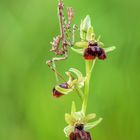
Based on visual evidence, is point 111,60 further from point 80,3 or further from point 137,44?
point 80,3

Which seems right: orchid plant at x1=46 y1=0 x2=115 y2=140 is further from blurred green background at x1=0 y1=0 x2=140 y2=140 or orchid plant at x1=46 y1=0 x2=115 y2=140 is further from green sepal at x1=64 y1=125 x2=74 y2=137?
blurred green background at x1=0 y1=0 x2=140 y2=140

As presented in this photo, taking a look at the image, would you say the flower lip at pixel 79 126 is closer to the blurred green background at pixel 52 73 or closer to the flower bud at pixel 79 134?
the flower bud at pixel 79 134

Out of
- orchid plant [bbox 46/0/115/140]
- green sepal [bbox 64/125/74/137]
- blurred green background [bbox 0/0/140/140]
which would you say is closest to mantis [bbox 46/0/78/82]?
orchid plant [bbox 46/0/115/140]

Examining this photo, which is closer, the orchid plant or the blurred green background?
the orchid plant

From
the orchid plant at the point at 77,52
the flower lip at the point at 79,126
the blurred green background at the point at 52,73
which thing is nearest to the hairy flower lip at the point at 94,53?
the orchid plant at the point at 77,52

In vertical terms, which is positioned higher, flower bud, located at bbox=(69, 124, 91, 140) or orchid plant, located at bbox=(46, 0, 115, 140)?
orchid plant, located at bbox=(46, 0, 115, 140)

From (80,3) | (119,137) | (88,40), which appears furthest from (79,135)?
(80,3)
